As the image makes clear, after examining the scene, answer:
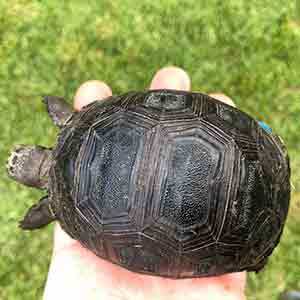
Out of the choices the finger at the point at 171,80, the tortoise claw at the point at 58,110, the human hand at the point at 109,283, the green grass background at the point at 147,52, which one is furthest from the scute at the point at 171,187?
the green grass background at the point at 147,52

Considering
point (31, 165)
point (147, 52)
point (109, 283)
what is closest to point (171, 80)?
point (147, 52)

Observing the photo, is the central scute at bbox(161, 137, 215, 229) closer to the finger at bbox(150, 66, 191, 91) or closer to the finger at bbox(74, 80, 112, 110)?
the finger at bbox(150, 66, 191, 91)

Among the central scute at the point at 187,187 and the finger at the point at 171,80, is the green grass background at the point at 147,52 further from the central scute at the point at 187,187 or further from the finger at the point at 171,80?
the central scute at the point at 187,187

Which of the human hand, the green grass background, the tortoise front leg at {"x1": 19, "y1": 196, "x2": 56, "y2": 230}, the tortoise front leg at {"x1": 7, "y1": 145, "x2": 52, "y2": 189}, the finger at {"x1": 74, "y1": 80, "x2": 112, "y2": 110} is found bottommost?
the human hand

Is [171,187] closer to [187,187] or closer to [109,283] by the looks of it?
[187,187]

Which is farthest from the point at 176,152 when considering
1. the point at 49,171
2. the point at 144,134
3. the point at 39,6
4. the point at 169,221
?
the point at 39,6

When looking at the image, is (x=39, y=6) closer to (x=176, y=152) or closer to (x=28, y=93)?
(x=28, y=93)

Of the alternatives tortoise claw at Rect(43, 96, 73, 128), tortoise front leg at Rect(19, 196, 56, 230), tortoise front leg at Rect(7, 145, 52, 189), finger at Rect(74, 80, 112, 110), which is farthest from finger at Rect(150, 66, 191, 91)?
tortoise front leg at Rect(19, 196, 56, 230)
